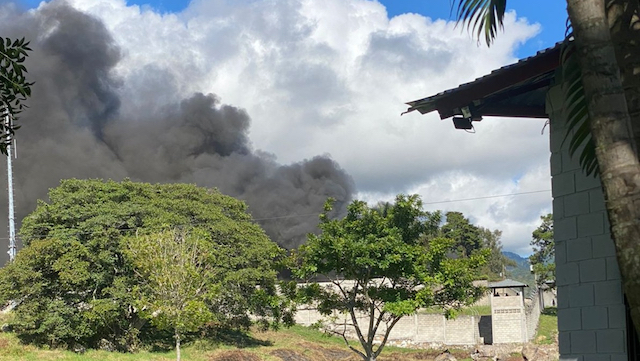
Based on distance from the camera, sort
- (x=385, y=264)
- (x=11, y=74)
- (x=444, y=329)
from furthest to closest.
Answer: (x=444, y=329), (x=385, y=264), (x=11, y=74)

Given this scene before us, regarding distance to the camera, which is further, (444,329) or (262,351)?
(444,329)

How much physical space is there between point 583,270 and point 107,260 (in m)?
30.6

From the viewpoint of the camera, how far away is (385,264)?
19625 millimetres

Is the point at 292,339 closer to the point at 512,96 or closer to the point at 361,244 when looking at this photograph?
the point at 361,244

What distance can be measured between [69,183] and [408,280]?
75.0 feet

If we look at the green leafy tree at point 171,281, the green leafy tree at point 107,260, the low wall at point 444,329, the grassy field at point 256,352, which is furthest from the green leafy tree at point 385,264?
the low wall at point 444,329

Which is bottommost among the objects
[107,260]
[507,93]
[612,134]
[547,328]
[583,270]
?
[547,328]

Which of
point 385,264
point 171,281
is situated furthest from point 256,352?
point 385,264

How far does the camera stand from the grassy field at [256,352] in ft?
102

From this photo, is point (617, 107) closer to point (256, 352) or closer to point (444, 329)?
point (256, 352)

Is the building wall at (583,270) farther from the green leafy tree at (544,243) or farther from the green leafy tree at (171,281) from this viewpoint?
the green leafy tree at (544,243)

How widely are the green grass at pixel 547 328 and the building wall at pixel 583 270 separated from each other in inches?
1239

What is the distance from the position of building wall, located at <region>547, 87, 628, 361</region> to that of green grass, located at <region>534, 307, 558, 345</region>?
103ft

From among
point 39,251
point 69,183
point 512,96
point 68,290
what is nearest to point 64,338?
point 68,290
